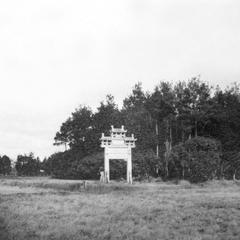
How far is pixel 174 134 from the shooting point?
59.4m

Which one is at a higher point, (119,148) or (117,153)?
(119,148)

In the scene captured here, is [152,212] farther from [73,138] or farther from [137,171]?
[73,138]

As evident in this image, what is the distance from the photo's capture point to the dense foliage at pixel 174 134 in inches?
1838

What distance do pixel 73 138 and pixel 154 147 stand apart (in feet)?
48.8

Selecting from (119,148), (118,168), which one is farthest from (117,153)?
(118,168)

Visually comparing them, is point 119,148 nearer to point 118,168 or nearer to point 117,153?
point 117,153

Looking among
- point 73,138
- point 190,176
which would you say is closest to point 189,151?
point 190,176

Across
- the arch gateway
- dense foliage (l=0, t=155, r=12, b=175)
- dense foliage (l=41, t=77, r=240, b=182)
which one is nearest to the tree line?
dense foliage (l=41, t=77, r=240, b=182)

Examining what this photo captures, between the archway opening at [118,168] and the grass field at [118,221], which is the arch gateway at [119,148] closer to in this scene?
the archway opening at [118,168]

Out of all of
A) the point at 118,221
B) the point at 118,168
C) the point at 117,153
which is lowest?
the point at 118,221

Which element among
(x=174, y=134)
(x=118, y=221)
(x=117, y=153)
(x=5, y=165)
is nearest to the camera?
(x=118, y=221)

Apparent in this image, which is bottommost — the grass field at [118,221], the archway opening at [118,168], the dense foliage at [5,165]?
the grass field at [118,221]

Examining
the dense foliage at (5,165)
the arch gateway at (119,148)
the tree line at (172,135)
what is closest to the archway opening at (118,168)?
the tree line at (172,135)

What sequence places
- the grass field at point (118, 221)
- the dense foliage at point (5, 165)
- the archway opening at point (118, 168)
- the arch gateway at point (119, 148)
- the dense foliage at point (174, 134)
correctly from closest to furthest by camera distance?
the grass field at point (118, 221) → the arch gateway at point (119, 148) → the dense foliage at point (174, 134) → the archway opening at point (118, 168) → the dense foliage at point (5, 165)
